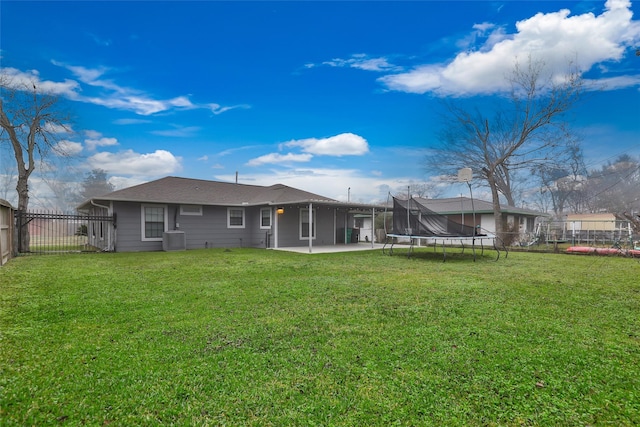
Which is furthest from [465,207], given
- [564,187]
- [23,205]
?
[23,205]

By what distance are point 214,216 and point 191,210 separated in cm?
106

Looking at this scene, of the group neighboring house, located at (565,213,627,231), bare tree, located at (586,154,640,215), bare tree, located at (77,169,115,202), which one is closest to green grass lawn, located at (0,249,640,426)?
neighboring house, located at (565,213,627,231)

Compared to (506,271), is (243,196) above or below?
above

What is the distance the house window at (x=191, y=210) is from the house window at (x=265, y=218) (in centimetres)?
271

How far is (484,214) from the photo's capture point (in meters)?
19.2

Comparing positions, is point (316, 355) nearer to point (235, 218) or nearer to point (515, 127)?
point (235, 218)

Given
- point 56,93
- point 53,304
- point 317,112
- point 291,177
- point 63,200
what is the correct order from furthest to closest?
point 63,200 → point 291,177 → point 317,112 → point 56,93 → point 53,304

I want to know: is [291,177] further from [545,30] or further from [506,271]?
[506,271]

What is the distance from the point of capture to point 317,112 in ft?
65.1

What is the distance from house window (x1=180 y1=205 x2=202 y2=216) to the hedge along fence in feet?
17.1

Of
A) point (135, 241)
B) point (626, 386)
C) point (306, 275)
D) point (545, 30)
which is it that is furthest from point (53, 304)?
point (545, 30)

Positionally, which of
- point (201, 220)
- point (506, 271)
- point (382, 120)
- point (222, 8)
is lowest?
point (506, 271)

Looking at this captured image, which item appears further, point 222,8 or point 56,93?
point 56,93

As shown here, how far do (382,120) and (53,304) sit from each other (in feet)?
65.4
